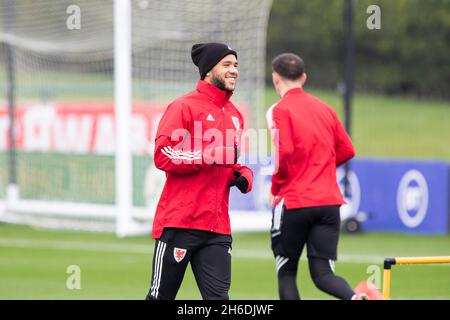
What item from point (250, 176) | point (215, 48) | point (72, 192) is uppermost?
point (215, 48)

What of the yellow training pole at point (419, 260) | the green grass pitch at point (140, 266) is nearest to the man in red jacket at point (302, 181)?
the yellow training pole at point (419, 260)

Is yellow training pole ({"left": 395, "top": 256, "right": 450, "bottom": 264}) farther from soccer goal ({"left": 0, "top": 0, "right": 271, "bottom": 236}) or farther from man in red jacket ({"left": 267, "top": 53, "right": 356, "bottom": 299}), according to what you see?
soccer goal ({"left": 0, "top": 0, "right": 271, "bottom": 236})

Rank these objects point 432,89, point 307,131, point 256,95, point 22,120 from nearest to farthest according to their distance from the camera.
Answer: point 307,131, point 256,95, point 22,120, point 432,89

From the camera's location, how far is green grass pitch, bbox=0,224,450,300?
11.2 metres

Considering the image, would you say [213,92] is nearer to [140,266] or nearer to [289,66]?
[289,66]

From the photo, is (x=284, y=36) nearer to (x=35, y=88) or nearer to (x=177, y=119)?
(x=35, y=88)

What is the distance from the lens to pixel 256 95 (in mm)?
17078

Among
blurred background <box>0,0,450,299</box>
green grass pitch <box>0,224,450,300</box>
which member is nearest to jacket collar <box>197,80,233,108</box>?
green grass pitch <box>0,224,450,300</box>

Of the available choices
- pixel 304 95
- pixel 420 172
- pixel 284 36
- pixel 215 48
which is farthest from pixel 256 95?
pixel 284 36

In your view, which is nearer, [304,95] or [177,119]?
[177,119]

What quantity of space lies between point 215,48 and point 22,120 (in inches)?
483

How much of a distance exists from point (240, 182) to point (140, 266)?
6168mm

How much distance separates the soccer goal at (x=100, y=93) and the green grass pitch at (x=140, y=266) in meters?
0.58

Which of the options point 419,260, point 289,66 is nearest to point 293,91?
point 289,66
